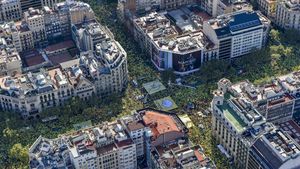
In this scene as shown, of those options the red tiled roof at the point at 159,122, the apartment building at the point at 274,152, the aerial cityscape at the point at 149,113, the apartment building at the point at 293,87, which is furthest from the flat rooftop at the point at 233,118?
the apartment building at the point at 293,87

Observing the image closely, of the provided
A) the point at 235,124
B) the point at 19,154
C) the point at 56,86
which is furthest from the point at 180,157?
the point at 56,86

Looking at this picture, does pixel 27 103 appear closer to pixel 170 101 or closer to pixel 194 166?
pixel 170 101

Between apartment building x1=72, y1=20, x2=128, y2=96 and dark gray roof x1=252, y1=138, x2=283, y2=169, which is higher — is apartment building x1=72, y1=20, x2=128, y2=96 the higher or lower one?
the higher one

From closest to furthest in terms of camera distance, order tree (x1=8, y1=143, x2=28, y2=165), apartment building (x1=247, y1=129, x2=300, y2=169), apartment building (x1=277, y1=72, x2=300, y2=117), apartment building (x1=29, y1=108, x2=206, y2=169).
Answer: apartment building (x1=247, y1=129, x2=300, y2=169), apartment building (x1=29, y1=108, x2=206, y2=169), tree (x1=8, y1=143, x2=28, y2=165), apartment building (x1=277, y1=72, x2=300, y2=117)

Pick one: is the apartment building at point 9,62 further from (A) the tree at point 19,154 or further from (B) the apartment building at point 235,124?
(B) the apartment building at point 235,124

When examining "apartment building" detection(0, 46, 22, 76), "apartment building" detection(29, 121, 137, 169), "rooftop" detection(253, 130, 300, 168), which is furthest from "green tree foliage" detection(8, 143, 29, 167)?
"rooftop" detection(253, 130, 300, 168)

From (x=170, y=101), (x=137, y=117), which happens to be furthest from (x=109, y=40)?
(x=137, y=117)

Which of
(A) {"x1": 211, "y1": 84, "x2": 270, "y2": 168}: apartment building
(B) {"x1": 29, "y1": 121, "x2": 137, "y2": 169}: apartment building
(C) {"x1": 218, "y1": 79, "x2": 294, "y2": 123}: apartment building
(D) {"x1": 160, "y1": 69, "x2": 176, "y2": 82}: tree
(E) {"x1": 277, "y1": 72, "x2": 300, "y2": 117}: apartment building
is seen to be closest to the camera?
(B) {"x1": 29, "y1": 121, "x2": 137, "y2": 169}: apartment building

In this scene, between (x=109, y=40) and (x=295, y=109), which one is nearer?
(x=295, y=109)

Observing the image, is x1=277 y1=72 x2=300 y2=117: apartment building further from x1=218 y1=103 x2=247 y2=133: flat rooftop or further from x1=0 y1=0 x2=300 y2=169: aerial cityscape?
x1=218 y1=103 x2=247 y2=133: flat rooftop
